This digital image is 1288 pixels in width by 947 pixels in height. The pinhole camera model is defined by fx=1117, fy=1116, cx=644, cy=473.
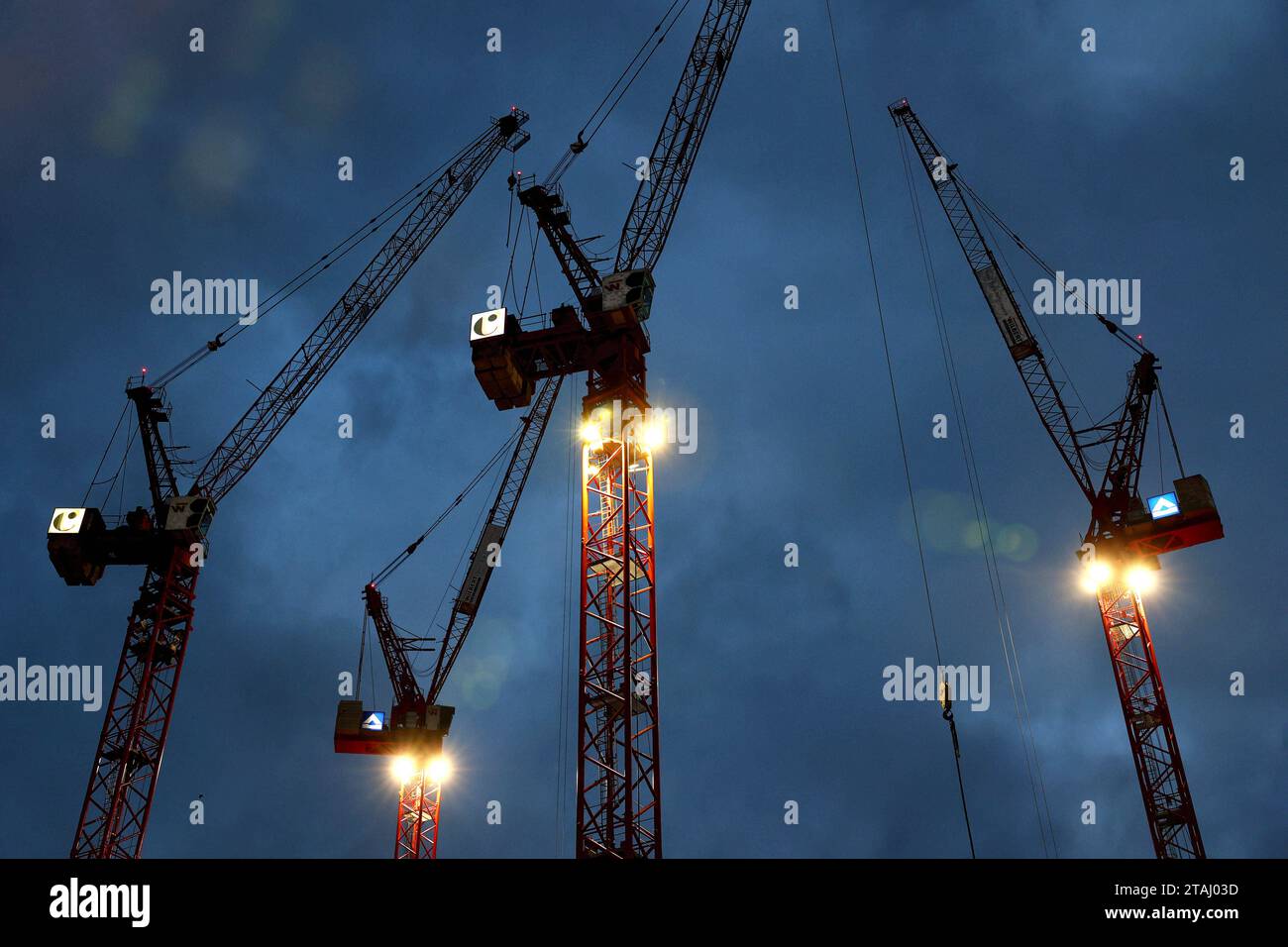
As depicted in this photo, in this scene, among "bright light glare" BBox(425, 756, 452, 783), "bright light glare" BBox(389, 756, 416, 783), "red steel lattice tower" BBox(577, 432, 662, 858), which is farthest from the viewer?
"bright light glare" BBox(425, 756, 452, 783)

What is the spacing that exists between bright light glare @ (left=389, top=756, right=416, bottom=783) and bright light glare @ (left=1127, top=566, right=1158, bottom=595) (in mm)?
48635

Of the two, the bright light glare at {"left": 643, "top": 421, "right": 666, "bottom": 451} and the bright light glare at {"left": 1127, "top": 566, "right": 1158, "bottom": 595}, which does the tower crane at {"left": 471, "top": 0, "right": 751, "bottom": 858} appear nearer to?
the bright light glare at {"left": 643, "top": 421, "right": 666, "bottom": 451}

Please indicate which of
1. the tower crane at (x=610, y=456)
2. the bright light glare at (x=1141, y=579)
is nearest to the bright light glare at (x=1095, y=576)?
the bright light glare at (x=1141, y=579)

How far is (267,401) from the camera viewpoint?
3017 inches

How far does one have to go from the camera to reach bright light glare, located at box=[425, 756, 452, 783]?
259 ft

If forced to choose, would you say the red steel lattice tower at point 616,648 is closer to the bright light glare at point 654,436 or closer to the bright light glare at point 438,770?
→ the bright light glare at point 654,436

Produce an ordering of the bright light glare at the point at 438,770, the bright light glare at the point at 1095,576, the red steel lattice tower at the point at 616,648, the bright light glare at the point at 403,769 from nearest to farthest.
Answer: the red steel lattice tower at the point at 616,648 → the bright light glare at the point at 1095,576 → the bright light glare at the point at 403,769 → the bright light glare at the point at 438,770

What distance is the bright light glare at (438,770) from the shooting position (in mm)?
78938

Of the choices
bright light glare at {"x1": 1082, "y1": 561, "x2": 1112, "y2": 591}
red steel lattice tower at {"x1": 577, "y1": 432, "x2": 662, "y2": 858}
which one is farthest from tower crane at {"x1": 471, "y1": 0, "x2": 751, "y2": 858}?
bright light glare at {"x1": 1082, "y1": 561, "x2": 1112, "y2": 591}

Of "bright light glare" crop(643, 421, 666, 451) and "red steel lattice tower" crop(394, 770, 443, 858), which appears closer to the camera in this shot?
"bright light glare" crop(643, 421, 666, 451)

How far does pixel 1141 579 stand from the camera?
208 feet

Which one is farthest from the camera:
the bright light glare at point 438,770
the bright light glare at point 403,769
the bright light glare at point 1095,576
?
the bright light glare at point 438,770

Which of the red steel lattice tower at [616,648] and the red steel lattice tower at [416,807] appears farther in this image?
the red steel lattice tower at [416,807]

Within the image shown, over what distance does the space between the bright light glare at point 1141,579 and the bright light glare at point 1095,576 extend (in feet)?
4.10
